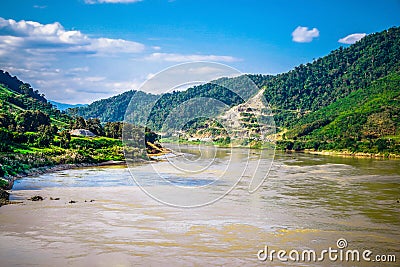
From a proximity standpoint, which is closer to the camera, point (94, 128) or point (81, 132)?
point (81, 132)

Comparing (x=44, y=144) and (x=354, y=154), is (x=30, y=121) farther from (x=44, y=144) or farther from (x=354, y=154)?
(x=354, y=154)

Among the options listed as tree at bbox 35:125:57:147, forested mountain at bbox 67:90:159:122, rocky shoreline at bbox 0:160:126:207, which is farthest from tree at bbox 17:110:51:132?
forested mountain at bbox 67:90:159:122

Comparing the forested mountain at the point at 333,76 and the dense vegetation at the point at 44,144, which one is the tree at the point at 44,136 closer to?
the dense vegetation at the point at 44,144

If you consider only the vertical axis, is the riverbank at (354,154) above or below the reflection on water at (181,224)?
above

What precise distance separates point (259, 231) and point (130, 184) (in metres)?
13.1

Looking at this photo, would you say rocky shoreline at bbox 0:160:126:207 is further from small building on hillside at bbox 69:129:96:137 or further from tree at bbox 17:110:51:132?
small building on hillside at bbox 69:129:96:137

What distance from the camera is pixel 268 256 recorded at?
12055 millimetres

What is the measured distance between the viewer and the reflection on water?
1192cm

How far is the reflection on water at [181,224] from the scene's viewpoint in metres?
11.9

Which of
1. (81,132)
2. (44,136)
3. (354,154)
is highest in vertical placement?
(81,132)

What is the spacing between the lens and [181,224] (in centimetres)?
1562

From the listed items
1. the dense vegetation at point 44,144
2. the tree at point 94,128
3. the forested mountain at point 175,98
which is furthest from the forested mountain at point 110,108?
the dense vegetation at point 44,144

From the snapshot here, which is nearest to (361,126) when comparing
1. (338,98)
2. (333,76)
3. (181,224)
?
(338,98)

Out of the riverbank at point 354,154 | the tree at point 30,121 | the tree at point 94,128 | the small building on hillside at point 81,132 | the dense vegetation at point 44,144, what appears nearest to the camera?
the dense vegetation at point 44,144
